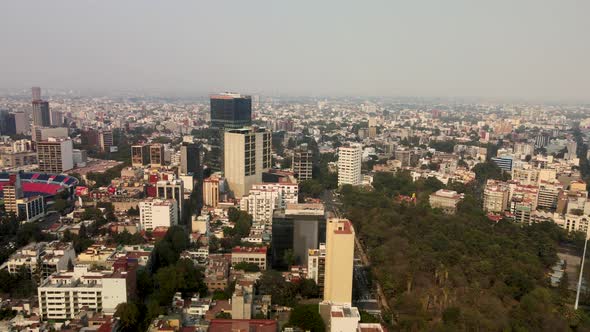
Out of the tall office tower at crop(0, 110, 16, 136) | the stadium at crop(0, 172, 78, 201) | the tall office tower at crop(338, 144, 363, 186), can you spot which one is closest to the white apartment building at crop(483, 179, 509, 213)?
the tall office tower at crop(338, 144, 363, 186)

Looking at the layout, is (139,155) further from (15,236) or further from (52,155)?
(15,236)

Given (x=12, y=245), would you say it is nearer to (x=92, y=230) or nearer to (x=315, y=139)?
(x=92, y=230)

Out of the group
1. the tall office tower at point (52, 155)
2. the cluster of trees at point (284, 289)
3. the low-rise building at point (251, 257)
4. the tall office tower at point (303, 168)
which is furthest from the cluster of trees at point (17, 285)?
the tall office tower at point (52, 155)

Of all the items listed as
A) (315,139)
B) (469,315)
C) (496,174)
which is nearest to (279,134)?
(315,139)

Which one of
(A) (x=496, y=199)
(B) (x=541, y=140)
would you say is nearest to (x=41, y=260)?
(A) (x=496, y=199)

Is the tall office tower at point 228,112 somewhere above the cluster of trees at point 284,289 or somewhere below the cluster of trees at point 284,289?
above

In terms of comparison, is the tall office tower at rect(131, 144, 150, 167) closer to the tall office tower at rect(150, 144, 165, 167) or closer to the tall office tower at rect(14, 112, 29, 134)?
the tall office tower at rect(150, 144, 165, 167)

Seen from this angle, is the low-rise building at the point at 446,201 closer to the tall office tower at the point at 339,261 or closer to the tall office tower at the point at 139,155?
the tall office tower at the point at 339,261
